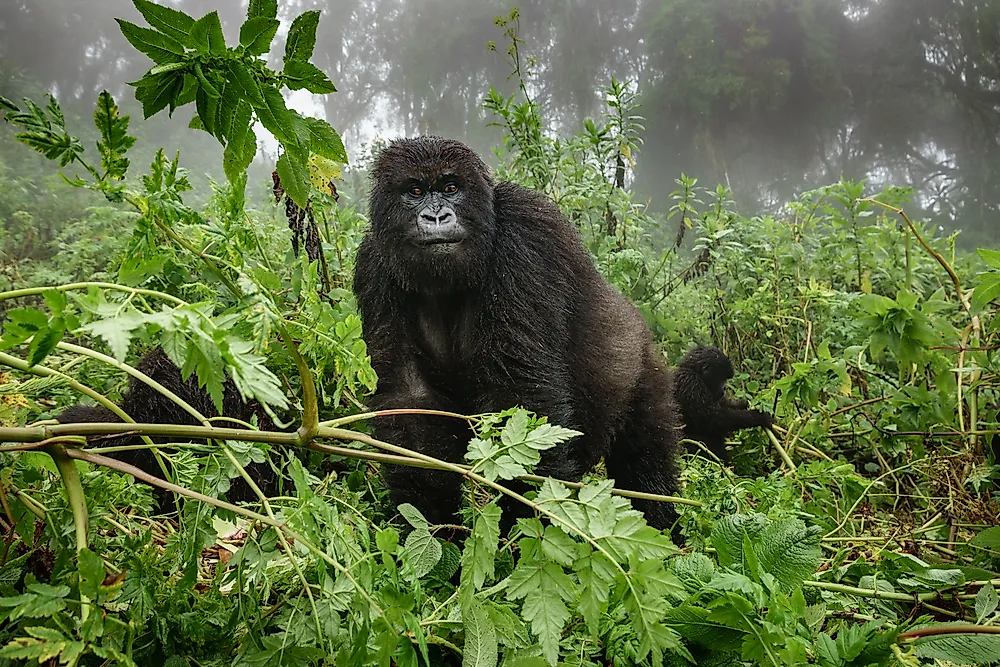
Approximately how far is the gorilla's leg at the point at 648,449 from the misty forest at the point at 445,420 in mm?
13

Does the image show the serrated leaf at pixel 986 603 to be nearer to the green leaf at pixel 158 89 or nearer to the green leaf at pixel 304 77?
the green leaf at pixel 304 77

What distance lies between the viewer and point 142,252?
2.96 ft

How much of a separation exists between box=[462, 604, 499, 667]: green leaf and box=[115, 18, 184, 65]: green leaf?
812 millimetres

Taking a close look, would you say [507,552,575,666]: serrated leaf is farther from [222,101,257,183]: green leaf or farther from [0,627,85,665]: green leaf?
[222,101,257,183]: green leaf

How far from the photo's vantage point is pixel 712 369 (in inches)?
128

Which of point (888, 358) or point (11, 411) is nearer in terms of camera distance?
point (11, 411)

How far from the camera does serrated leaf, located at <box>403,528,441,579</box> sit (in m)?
1.07

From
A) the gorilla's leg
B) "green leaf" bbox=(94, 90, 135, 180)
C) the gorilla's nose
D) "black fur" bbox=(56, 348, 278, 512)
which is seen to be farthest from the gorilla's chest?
"green leaf" bbox=(94, 90, 135, 180)

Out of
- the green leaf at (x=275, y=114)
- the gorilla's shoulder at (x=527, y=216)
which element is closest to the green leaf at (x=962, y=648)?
the green leaf at (x=275, y=114)

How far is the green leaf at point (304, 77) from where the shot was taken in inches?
34.1

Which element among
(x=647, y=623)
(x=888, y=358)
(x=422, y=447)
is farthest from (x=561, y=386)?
(x=888, y=358)

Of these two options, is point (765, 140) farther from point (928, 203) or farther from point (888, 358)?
point (888, 358)

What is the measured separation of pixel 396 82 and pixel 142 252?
31.5 feet

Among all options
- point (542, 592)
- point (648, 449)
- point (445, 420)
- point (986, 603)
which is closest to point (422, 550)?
point (542, 592)
